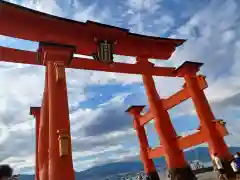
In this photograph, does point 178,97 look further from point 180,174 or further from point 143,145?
point 143,145

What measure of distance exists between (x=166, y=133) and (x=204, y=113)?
6.31 ft

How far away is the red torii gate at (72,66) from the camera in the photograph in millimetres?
6234

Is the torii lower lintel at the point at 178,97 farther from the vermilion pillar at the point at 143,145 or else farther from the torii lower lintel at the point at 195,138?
the vermilion pillar at the point at 143,145

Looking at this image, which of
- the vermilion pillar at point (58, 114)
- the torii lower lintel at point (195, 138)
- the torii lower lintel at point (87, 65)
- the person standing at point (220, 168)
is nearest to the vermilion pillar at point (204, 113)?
the torii lower lintel at point (195, 138)

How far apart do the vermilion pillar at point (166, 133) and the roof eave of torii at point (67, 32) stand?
0.97 metres

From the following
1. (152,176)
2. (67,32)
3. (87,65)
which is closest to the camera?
(67,32)

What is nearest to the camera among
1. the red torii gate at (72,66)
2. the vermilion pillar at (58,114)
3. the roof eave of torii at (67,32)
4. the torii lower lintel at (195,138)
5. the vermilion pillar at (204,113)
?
the vermilion pillar at (58,114)

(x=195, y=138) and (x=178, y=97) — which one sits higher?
(x=178, y=97)

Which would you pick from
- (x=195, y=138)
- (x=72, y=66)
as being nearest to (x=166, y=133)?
(x=195, y=138)

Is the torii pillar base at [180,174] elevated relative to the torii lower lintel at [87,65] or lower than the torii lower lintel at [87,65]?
lower

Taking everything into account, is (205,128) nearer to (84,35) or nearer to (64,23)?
(84,35)

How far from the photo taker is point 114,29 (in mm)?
8891

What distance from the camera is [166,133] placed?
32.5 feet

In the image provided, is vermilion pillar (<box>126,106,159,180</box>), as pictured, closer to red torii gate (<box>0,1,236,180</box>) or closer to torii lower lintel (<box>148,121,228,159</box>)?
red torii gate (<box>0,1,236,180</box>)
